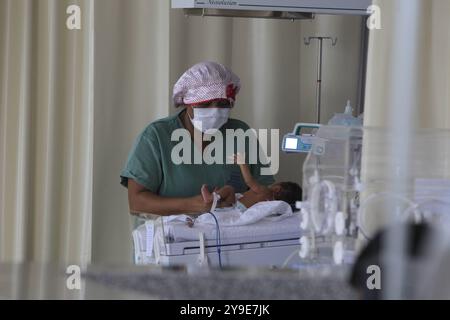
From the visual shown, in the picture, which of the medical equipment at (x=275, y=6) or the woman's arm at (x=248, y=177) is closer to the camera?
the woman's arm at (x=248, y=177)

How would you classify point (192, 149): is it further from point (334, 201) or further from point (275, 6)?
point (334, 201)

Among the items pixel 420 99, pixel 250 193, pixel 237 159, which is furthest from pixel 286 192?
pixel 420 99

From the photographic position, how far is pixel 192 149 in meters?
3.28

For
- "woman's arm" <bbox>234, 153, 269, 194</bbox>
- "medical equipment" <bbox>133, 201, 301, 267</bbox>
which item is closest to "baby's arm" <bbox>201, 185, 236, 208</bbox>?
"woman's arm" <bbox>234, 153, 269, 194</bbox>

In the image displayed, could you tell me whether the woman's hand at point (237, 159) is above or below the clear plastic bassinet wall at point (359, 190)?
below

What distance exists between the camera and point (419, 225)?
1.05 metres

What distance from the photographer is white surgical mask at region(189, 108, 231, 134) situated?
326cm

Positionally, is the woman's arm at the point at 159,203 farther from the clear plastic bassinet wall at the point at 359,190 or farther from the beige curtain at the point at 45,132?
the clear plastic bassinet wall at the point at 359,190

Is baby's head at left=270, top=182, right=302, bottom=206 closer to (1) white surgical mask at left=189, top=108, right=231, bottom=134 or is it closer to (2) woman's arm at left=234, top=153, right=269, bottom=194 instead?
(2) woman's arm at left=234, top=153, right=269, bottom=194

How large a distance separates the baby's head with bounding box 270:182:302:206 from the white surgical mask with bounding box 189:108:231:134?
1.10 ft

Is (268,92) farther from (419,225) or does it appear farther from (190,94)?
(419,225)

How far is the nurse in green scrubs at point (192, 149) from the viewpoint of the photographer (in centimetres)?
321

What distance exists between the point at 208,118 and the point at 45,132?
2.76ft

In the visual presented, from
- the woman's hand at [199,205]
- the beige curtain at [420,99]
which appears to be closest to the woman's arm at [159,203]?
the woman's hand at [199,205]
